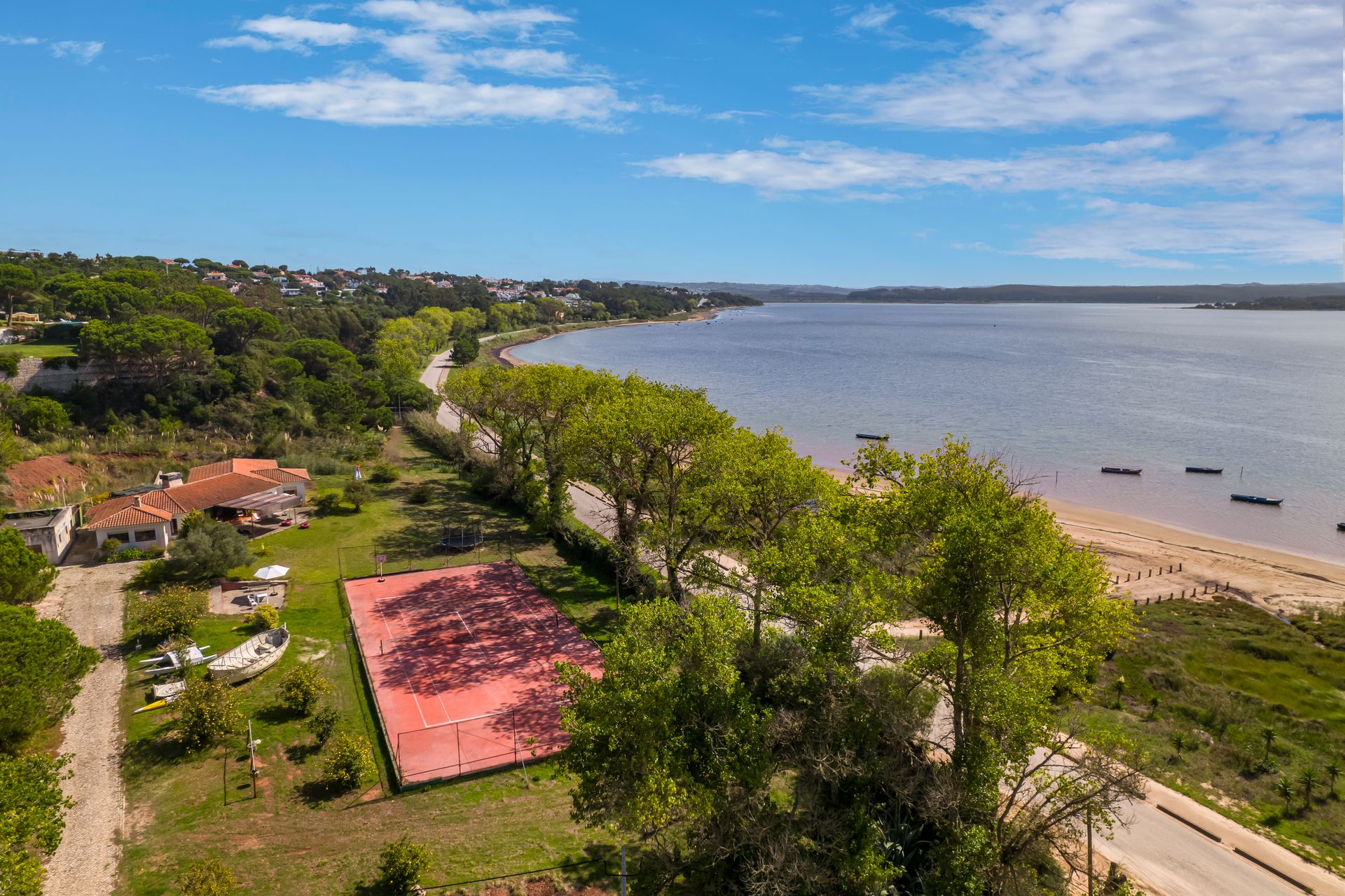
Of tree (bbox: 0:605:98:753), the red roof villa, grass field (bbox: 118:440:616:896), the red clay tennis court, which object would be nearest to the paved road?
grass field (bbox: 118:440:616:896)

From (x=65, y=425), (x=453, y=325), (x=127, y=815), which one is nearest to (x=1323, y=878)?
(x=127, y=815)

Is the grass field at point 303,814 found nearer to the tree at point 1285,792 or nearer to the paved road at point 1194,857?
the paved road at point 1194,857

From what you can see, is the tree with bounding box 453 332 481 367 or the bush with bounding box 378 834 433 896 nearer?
the bush with bounding box 378 834 433 896

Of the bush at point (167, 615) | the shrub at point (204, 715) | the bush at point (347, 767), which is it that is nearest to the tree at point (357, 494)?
the bush at point (167, 615)

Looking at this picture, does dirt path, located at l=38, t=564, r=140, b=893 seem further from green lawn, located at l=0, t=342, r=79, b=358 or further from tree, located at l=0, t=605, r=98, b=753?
green lawn, located at l=0, t=342, r=79, b=358

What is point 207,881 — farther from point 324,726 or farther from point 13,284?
point 13,284
